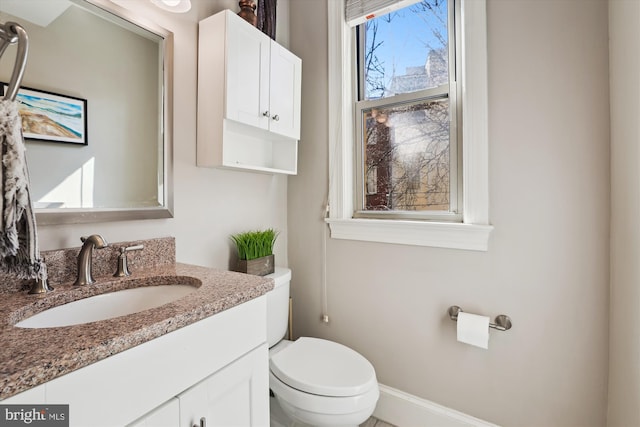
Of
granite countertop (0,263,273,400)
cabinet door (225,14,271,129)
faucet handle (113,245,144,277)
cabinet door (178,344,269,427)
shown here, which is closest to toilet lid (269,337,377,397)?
cabinet door (178,344,269,427)

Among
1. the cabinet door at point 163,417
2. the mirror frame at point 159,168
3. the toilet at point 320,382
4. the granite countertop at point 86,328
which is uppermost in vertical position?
the mirror frame at point 159,168

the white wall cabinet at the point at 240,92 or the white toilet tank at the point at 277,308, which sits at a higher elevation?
the white wall cabinet at the point at 240,92

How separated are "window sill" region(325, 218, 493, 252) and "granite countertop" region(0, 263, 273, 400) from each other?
30.8 inches

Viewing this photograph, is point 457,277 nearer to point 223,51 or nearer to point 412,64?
point 412,64

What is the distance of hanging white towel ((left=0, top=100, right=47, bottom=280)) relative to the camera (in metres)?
0.66

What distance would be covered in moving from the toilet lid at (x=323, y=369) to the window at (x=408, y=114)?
73 centimetres

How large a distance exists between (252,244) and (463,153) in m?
1.06

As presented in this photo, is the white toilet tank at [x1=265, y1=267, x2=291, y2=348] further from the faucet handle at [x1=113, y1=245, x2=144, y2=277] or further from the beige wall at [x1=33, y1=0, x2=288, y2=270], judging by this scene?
the faucet handle at [x1=113, y1=245, x2=144, y2=277]

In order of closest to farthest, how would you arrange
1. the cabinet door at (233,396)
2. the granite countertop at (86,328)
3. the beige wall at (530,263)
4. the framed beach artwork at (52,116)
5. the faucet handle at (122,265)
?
the granite countertop at (86,328)
the cabinet door at (233,396)
the framed beach artwork at (52,116)
the faucet handle at (122,265)
the beige wall at (530,263)

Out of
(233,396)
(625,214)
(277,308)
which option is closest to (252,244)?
(277,308)

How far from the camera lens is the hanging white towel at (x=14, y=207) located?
2.18 feet

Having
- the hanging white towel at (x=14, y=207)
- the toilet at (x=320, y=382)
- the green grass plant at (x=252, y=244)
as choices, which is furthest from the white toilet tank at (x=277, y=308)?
the hanging white towel at (x=14, y=207)

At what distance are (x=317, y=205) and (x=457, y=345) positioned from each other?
3.26 feet

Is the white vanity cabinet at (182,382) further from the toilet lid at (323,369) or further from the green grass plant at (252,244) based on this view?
the green grass plant at (252,244)
